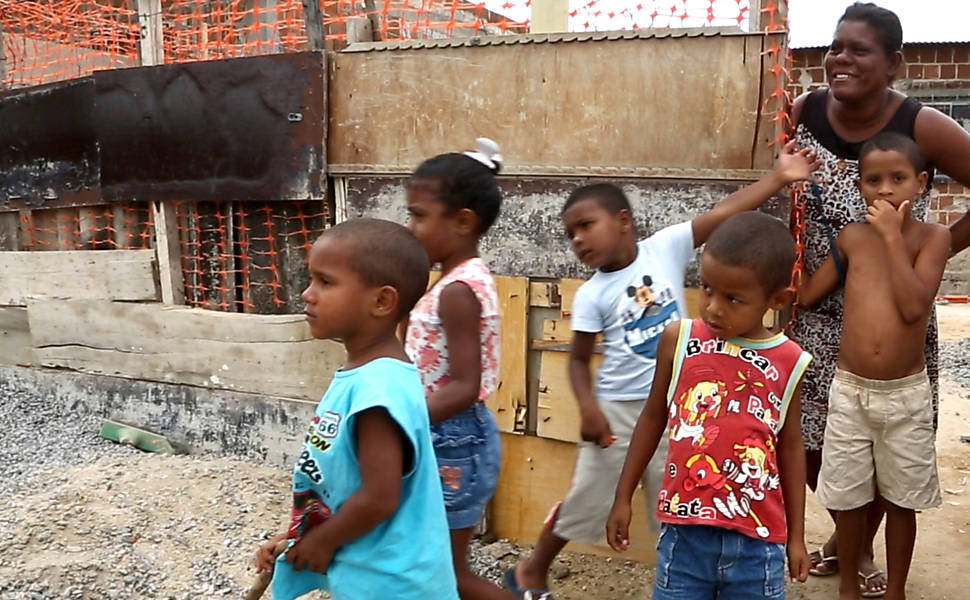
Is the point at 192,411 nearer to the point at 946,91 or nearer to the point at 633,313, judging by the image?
the point at 633,313

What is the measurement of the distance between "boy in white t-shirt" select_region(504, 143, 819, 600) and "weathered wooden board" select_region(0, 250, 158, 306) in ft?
8.87

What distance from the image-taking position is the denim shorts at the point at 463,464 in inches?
93.0

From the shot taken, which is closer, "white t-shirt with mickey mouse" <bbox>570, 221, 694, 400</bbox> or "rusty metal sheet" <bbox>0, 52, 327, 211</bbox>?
"white t-shirt with mickey mouse" <bbox>570, 221, 694, 400</bbox>

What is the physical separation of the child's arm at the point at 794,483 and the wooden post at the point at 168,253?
3.30 m

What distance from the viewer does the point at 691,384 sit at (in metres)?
2.08

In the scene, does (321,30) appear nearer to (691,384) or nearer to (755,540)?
(691,384)

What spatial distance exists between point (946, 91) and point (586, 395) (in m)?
11.2

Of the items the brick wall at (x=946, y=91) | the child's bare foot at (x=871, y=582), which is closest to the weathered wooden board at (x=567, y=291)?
the child's bare foot at (x=871, y=582)

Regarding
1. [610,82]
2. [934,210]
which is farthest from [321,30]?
[934,210]

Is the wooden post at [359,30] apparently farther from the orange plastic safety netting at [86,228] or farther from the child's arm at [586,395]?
the child's arm at [586,395]

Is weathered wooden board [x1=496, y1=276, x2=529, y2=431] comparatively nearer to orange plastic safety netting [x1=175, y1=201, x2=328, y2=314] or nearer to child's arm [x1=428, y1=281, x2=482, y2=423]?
orange plastic safety netting [x1=175, y1=201, x2=328, y2=314]

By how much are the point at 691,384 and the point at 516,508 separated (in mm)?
1695

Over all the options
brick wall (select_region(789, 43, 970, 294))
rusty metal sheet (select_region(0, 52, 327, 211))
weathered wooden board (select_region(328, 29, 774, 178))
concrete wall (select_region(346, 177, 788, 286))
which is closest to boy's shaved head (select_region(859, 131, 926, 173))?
weathered wooden board (select_region(328, 29, 774, 178))

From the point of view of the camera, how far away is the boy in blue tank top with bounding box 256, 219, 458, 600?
1689 millimetres
